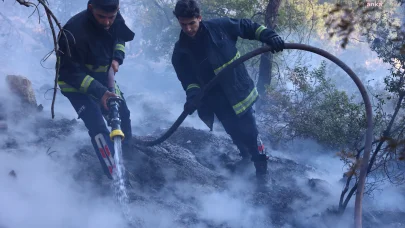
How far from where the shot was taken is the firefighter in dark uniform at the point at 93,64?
11.8 feet

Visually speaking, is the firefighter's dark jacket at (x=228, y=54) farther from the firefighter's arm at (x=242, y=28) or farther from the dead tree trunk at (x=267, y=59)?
the dead tree trunk at (x=267, y=59)

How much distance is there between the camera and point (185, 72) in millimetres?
4297

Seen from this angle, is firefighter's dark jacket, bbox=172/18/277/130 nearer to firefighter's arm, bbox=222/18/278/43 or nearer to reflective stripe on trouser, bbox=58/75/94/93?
firefighter's arm, bbox=222/18/278/43

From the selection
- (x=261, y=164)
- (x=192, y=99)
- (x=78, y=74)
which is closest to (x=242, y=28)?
(x=192, y=99)

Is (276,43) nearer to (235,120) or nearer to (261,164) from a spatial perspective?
(235,120)

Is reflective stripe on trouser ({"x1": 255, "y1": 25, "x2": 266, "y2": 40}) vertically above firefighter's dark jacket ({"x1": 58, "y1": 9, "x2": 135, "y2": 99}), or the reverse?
reflective stripe on trouser ({"x1": 255, "y1": 25, "x2": 266, "y2": 40})

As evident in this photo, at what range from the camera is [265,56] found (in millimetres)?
7684

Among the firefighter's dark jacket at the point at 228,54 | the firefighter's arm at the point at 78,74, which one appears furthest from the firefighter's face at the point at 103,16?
the firefighter's dark jacket at the point at 228,54

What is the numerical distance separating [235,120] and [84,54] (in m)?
1.93

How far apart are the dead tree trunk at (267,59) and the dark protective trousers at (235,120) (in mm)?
2921

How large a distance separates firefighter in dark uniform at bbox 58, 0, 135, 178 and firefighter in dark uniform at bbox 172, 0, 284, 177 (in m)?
0.76

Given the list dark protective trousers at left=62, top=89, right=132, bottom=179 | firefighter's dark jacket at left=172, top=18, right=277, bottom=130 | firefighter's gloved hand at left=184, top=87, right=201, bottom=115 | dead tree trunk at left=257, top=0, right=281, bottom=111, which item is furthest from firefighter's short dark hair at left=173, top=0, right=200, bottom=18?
dead tree trunk at left=257, top=0, right=281, bottom=111

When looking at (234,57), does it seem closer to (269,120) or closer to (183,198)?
(183,198)

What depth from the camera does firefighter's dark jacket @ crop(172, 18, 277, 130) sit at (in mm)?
3904
